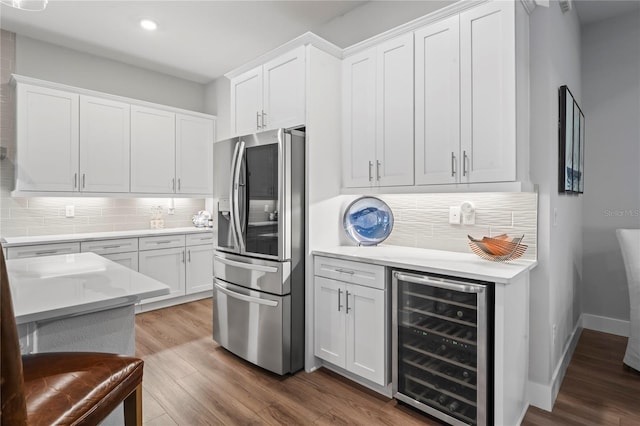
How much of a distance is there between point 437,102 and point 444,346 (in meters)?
1.51

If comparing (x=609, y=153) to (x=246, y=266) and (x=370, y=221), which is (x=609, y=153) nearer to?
(x=370, y=221)

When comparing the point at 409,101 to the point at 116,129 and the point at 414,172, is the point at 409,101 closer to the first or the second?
the point at 414,172

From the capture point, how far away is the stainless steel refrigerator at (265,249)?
252 centimetres

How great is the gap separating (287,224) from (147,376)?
4.87ft

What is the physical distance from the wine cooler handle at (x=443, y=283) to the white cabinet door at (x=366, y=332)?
19 cm

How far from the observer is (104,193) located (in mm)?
3916

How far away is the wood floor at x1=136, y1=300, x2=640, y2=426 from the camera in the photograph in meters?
2.04

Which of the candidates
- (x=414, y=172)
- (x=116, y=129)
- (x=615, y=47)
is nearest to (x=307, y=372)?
(x=414, y=172)

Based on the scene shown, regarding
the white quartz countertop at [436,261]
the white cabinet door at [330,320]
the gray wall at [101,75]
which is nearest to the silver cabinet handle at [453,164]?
the white quartz countertop at [436,261]

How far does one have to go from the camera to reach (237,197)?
278 centimetres

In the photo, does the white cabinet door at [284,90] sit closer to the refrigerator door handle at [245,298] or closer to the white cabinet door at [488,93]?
the white cabinet door at [488,93]

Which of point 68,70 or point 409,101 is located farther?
point 68,70

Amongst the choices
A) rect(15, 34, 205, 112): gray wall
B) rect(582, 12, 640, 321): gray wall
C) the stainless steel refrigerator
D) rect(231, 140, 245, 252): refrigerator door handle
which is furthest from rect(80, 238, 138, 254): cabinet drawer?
rect(582, 12, 640, 321): gray wall

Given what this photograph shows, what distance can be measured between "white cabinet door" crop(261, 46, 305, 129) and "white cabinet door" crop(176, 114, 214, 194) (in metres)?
2.03
